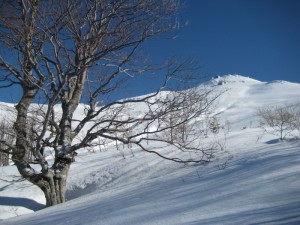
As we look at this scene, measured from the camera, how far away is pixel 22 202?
290 inches

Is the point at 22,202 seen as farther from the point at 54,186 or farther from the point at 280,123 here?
the point at 280,123

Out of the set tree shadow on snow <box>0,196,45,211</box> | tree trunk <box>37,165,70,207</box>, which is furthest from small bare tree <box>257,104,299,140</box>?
tree shadow on snow <box>0,196,45,211</box>

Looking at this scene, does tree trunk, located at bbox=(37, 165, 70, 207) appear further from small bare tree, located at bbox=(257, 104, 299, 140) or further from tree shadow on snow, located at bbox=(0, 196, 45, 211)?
small bare tree, located at bbox=(257, 104, 299, 140)

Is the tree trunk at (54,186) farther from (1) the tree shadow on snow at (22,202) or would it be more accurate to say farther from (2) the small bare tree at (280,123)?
(2) the small bare tree at (280,123)

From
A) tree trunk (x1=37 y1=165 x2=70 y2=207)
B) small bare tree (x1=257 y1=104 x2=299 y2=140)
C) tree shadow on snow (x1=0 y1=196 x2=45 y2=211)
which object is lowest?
tree shadow on snow (x1=0 y1=196 x2=45 y2=211)

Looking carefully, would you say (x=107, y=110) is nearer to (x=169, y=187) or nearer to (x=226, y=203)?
(x=169, y=187)

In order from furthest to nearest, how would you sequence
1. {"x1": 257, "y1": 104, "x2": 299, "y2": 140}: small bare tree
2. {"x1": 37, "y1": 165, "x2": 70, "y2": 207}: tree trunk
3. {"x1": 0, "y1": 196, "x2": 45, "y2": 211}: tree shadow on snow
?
{"x1": 257, "y1": 104, "x2": 299, "y2": 140}: small bare tree
{"x1": 0, "y1": 196, "x2": 45, "y2": 211}: tree shadow on snow
{"x1": 37, "y1": 165, "x2": 70, "y2": 207}: tree trunk

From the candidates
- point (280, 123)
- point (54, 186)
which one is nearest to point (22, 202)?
point (54, 186)

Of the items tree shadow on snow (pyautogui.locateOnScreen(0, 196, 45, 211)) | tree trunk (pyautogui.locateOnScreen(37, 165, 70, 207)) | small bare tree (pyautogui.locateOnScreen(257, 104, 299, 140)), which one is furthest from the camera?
small bare tree (pyautogui.locateOnScreen(257, 104, 299, 140))

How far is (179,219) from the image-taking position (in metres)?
2.48

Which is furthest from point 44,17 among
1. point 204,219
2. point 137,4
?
point 204,219

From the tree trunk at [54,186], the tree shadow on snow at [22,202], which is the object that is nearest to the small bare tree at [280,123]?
the tree trunk at [54,186]

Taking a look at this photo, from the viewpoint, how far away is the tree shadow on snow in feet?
23.5

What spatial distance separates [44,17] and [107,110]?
226 cm
